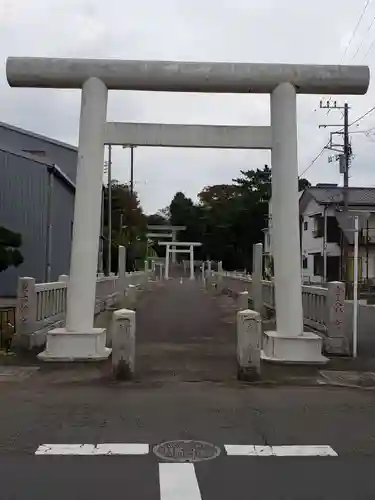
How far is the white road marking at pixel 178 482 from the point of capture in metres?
4.74

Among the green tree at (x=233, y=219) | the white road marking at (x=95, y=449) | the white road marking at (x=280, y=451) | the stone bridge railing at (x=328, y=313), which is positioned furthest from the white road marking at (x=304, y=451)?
the green tree at (x=233, y=219)

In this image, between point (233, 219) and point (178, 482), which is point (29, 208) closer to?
point (178, 482)

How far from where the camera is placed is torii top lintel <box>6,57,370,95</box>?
440 inches

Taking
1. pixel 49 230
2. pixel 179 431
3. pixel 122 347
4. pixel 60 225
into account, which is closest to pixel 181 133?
pixel 122 347

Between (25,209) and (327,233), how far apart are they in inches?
1084

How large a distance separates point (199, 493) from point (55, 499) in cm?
106

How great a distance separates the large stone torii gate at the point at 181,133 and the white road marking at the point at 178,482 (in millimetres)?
5870

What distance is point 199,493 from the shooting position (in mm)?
4781

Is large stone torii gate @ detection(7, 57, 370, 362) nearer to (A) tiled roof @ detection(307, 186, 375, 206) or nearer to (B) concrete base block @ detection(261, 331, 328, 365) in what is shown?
(B) concrete base block @ detection(261, 331, 328, 365)

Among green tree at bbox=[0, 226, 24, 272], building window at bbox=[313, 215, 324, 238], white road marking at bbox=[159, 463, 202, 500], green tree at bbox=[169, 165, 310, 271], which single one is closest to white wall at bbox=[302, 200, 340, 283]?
building window at bbox=[313, 215, 324, 238]

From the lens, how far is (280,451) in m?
5.89

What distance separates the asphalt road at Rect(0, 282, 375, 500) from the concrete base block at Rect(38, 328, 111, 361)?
0.50 metres

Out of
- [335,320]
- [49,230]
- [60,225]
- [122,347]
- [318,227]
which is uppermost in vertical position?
[318,227]

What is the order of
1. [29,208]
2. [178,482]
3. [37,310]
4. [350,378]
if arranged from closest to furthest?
[178,482], [350,378], [37,310], [29,208]
